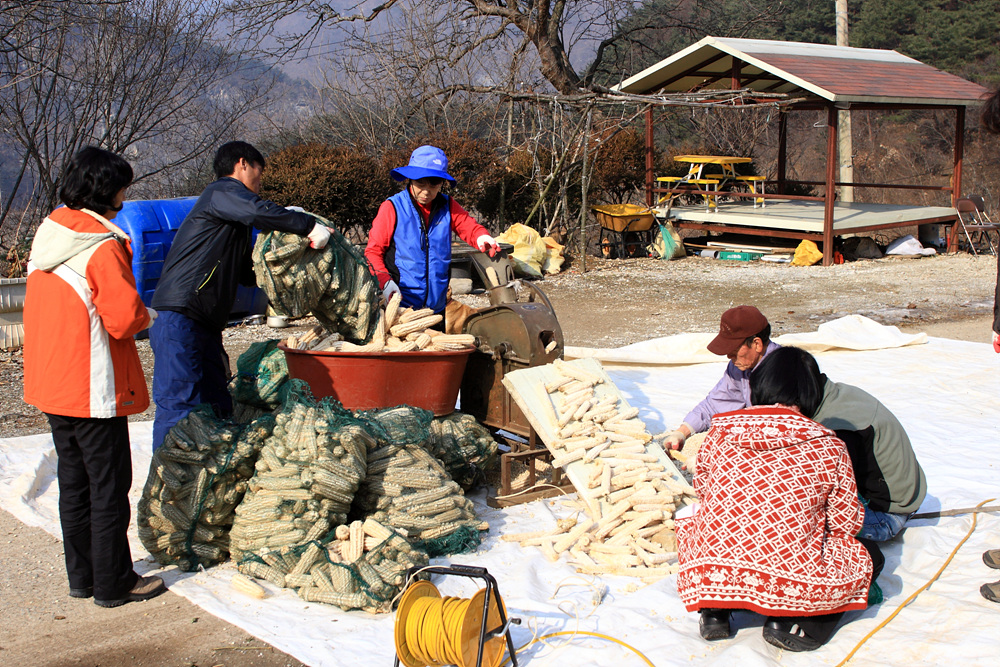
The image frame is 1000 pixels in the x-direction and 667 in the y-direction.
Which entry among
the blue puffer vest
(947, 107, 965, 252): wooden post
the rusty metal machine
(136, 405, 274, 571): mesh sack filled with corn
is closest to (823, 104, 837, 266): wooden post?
(947, 107, 965, 252): wooden post

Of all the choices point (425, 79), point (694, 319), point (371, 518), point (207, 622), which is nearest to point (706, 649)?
point (371, 518)

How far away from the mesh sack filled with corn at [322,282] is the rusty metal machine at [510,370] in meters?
0.70

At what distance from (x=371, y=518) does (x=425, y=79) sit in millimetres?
15122

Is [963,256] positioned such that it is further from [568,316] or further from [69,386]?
[69,386]

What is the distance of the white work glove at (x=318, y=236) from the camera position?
395 centimetres

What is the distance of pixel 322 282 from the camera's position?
4.11 meters

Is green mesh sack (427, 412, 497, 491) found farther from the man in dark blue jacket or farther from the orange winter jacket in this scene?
the orange winter jacket

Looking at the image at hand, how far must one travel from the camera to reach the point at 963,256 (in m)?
13.3

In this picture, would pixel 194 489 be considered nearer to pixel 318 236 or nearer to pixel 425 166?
pixel 318 236

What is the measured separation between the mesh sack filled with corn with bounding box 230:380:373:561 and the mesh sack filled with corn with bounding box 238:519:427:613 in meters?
0.06

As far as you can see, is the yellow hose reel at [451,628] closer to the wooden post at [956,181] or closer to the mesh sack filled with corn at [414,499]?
Result: the mesh sack filled with corn at [414,499]

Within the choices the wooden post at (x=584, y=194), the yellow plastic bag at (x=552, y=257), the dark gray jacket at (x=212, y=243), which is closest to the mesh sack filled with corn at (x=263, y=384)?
the dark gray jacket at (x=212, y=243)

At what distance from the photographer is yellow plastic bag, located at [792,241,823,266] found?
13.1 meters

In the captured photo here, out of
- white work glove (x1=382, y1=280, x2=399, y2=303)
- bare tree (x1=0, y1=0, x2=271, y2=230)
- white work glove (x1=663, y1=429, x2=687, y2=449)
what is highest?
bare tree (x1=0, y1=0, x2=271, y2=230)
